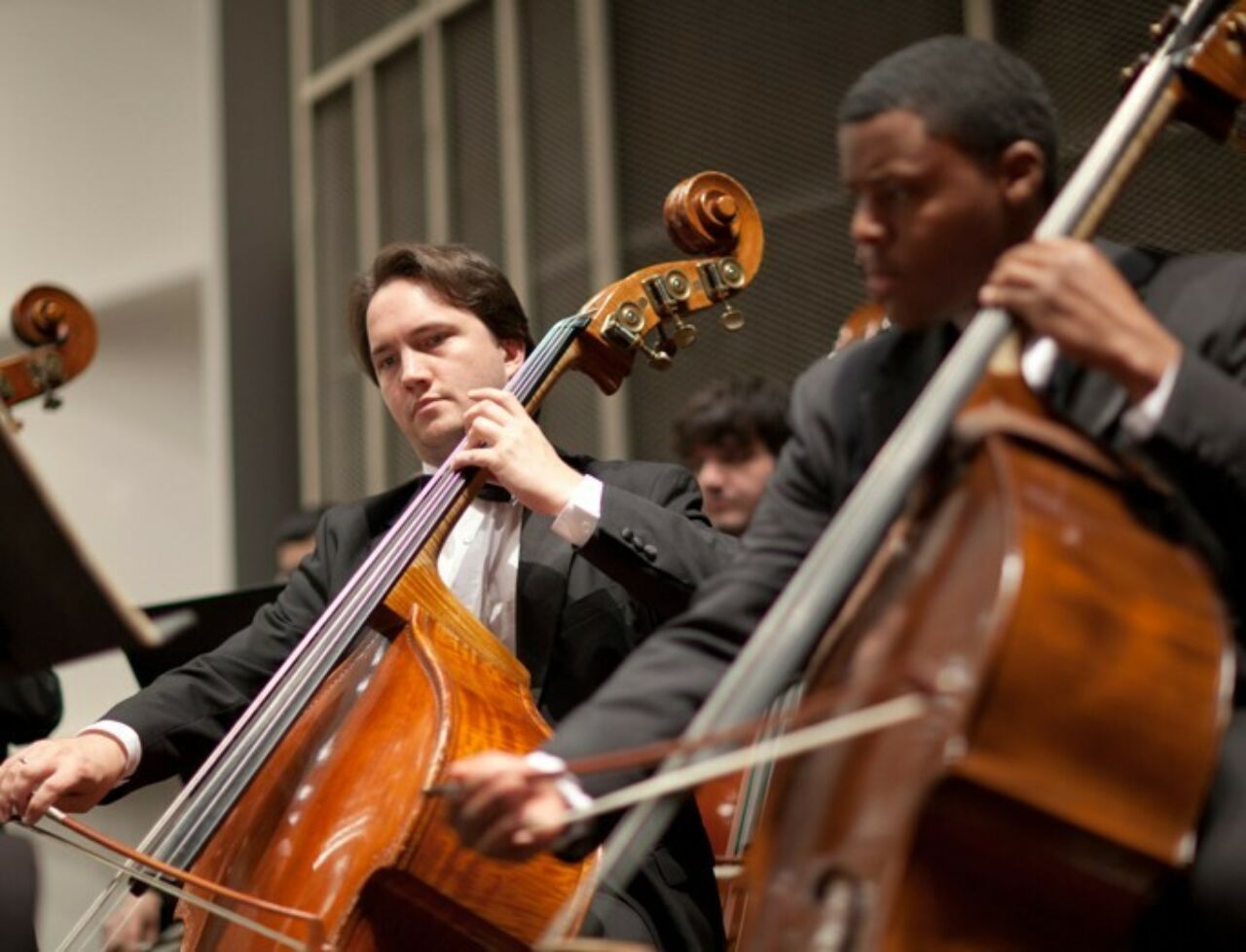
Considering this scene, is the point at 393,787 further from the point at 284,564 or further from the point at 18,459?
the point at 284,564

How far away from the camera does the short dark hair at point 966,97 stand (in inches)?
51.6

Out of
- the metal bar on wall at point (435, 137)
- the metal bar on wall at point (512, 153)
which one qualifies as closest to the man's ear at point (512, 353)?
the metal bar on wall at point (512, 153)

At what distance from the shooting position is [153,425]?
512 centimetres

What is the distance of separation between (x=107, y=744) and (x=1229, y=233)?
198cm

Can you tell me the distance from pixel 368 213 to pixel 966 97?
359 cm

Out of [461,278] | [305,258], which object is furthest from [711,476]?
[305,258]

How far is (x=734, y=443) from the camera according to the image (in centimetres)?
298

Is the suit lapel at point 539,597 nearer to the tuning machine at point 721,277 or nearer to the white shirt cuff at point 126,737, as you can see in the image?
the tuning machine at point 721,277

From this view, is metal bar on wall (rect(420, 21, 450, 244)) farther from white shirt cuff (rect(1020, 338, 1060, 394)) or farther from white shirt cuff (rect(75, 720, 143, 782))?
white shirt cuff (rect(1020, 338, 1060, 394))

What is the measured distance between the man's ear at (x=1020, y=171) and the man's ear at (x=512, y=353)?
0.96 metres

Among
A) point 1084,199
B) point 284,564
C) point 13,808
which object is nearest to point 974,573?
point 1084,199

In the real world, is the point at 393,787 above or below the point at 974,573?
below

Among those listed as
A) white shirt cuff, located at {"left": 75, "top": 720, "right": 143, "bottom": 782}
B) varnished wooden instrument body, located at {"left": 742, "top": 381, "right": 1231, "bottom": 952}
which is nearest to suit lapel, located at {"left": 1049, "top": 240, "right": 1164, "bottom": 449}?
varnished wooden instrument body, located at {"left": 742, "top": 381, "right": 1231, "bottom": 952}

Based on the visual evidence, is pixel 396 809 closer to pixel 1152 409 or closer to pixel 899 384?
pixel 899 384
